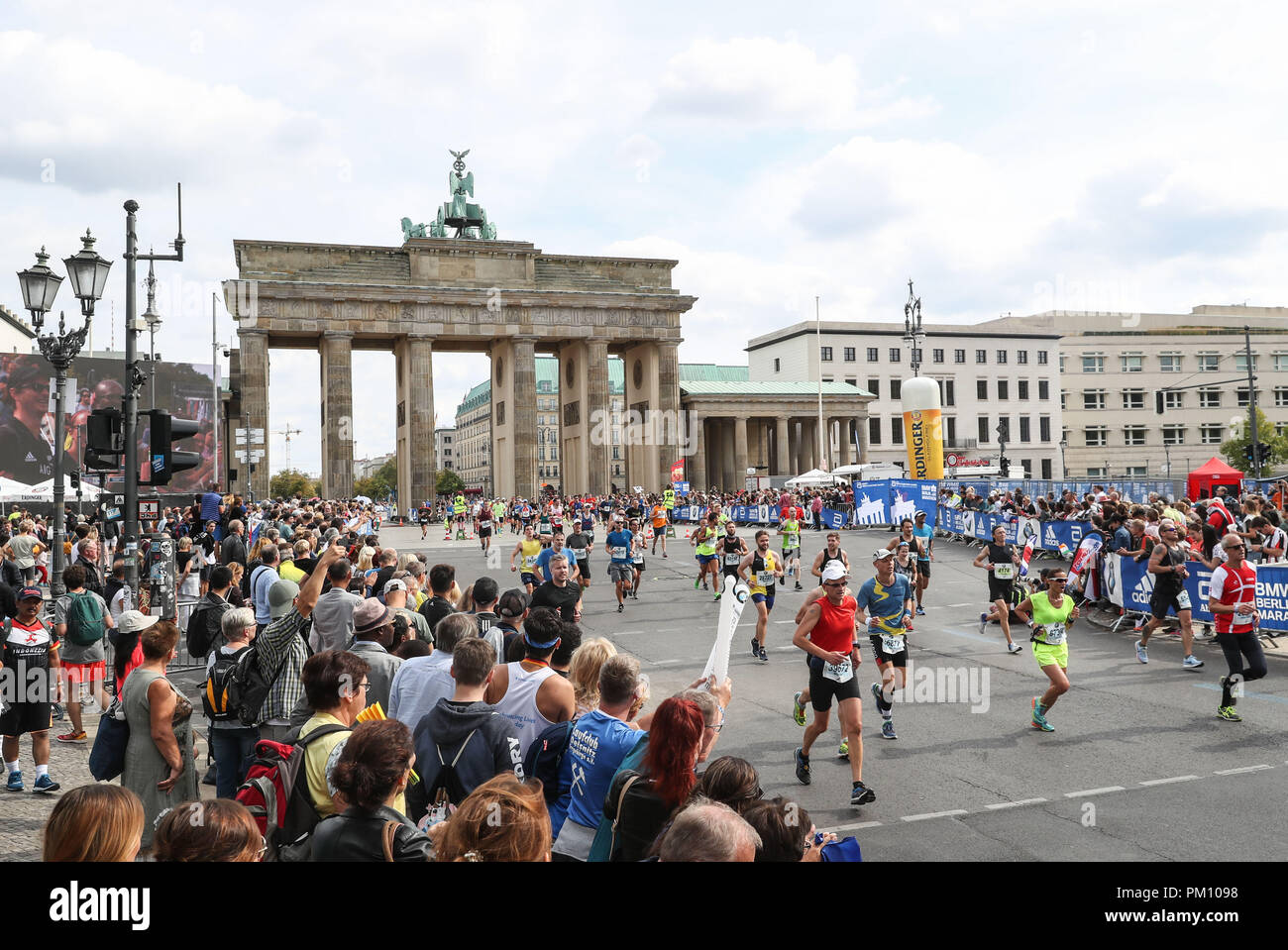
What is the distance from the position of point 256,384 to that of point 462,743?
2552 inches

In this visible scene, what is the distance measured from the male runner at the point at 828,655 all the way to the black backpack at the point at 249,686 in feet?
14.3

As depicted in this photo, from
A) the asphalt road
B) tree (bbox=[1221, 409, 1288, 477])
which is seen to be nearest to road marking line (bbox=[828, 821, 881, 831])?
the asphalt road

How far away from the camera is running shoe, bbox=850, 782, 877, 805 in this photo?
7.77 meters

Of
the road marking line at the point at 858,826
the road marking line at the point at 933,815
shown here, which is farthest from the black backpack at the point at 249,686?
the road marking line at the point at 933,815

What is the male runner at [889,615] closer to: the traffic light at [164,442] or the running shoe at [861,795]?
the running shoe at [861,795]

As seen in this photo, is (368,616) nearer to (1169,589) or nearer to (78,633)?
(78,633)

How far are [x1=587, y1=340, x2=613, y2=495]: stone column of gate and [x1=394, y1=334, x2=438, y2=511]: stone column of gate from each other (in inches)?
445

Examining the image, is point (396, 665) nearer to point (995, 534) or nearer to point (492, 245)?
point (995, 534)

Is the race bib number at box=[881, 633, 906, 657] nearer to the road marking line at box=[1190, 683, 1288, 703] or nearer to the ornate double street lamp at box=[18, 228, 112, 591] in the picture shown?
the road marking line at box=[1190, 683, 1288, 703]

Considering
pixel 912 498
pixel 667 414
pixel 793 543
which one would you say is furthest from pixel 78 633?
pixel 667 414

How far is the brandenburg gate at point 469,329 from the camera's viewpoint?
65375mm

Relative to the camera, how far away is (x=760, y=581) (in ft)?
51.2
